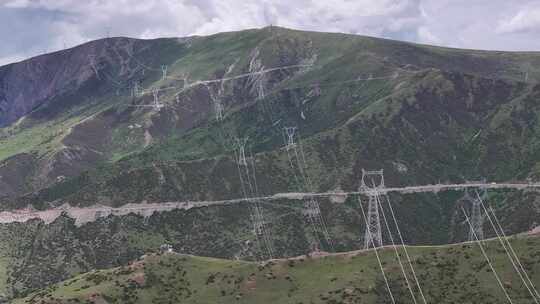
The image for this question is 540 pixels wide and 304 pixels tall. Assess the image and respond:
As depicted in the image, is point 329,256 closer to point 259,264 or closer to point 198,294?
point 259,264

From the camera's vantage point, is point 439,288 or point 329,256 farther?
point 329,256

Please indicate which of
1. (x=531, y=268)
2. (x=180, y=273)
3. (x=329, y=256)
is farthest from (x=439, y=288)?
(x=180, y=273)

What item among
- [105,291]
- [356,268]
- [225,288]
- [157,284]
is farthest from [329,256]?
[105,291]

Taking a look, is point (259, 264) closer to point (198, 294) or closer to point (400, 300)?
point (198, 294)

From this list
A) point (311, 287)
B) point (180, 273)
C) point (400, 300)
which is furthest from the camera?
point (180, 273)

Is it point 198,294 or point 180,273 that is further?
point 180,273

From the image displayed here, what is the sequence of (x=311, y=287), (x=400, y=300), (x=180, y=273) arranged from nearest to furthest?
1. (x=400, y=300)
2. (x=311, y=287)
3. (x=180, y=273)
